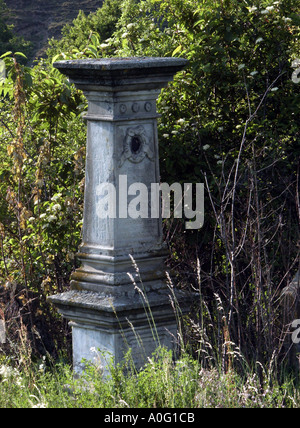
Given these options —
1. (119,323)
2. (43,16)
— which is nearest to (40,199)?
(119,323)

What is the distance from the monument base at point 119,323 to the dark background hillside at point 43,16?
82.4 ft

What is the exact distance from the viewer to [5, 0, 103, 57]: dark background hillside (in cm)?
2980

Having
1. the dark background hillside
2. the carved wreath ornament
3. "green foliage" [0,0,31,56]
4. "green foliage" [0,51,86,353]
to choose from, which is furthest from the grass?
the dark background hillside

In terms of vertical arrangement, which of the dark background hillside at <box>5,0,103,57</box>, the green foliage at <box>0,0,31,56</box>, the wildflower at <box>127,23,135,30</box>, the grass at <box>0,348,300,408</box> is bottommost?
the grass at <box>0,348,300,408</box>

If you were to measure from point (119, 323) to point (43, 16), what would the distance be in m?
28.4

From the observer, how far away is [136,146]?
4.55m

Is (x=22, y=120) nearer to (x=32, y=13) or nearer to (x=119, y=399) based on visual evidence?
(x=119, y=399)

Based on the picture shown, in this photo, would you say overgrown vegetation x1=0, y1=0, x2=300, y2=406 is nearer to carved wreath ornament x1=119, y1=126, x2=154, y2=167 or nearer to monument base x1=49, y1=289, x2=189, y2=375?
monument base x1=49, y1=289, x2=189, y2=375

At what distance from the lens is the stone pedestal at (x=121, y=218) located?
14.7 ft

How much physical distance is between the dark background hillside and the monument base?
25121 mm

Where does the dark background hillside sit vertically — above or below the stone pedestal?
above

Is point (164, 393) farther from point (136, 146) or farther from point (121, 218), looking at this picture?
point (136, 146)
